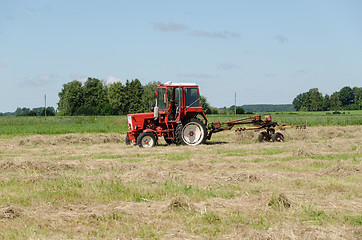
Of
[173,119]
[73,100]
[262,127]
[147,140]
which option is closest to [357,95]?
[73,100]

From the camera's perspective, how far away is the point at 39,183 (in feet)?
28.0

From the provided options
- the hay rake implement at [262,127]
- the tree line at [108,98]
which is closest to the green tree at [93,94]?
the tree line at [108,98]

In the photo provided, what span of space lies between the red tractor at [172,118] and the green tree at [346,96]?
116342 millimetres

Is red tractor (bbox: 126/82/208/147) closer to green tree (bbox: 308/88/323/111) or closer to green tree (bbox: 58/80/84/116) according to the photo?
green tree (bbox: 58/80/84/116)

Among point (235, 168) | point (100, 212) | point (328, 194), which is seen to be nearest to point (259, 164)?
point (235, 168)

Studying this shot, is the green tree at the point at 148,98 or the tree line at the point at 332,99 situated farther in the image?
the tree line at the point at 332,99

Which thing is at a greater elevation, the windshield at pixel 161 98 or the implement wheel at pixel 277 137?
the windshield at pixel 161 98

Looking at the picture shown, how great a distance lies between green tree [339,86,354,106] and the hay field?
119701 mm

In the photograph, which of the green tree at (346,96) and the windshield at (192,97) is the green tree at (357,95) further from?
the windshield at (192,97)

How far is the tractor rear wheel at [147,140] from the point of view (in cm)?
1652

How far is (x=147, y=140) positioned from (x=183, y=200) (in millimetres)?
10065

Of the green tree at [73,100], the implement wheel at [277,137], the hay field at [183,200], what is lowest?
the hay field at [183,200]

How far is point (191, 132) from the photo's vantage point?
17328mm

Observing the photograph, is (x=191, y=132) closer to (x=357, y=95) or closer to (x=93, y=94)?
(x=93, y=94)
